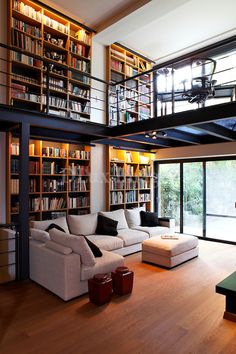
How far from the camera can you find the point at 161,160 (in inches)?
285

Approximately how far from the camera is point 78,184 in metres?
5.50

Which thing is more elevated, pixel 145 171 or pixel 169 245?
pixel 145 171

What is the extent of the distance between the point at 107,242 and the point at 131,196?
2.27 m

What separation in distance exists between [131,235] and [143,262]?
0.66 meters

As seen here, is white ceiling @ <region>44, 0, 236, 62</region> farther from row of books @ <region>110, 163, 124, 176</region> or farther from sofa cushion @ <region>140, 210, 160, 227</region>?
sofa cushion @ <region>140, 210, 160, 227</region>

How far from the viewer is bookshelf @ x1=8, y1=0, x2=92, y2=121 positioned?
14.8ft

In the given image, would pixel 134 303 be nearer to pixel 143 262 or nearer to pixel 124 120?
pixel 143 262

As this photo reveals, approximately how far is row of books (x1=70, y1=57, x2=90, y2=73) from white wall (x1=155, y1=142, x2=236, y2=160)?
2916 millimetres

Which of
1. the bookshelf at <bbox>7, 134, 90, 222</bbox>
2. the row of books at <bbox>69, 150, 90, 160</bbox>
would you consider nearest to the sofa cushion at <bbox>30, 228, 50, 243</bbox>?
the bookshelf at <bbox>7, 134, 90, 222</bbox>

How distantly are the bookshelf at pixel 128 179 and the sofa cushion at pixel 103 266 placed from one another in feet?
7.87

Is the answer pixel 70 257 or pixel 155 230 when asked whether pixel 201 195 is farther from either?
pixel 70 257

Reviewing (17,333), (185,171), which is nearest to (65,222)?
(17,333)

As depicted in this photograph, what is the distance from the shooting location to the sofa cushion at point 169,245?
14.2ft

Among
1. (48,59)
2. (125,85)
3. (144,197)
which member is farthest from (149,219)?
(48,59)
